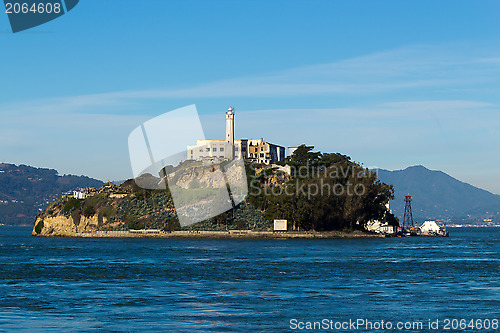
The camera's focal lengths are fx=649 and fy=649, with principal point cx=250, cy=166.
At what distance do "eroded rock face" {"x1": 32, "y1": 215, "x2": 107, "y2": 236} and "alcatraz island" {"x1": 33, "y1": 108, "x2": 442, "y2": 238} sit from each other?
0.88ft

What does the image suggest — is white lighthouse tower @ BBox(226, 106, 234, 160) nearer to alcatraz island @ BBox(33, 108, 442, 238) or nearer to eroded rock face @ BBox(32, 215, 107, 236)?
alcatraz island @ BBox(33, 108, 442, 238)

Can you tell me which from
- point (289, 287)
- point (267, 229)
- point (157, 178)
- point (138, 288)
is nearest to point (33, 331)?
point (138, 288)

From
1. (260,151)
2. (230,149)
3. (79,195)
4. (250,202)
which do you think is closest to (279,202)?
(250,202)

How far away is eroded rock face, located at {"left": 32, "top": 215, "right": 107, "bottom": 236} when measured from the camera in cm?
17150

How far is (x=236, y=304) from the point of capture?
128 feet

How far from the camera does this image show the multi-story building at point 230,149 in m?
186

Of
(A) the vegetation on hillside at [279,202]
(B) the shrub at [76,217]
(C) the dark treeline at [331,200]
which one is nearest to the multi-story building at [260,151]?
(A) the vegetation on hillside at [279,202]

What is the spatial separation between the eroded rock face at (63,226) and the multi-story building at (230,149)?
119 ft

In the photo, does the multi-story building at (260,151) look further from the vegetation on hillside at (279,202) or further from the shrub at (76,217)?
the shrub at (76,217)

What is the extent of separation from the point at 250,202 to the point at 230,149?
111 ft

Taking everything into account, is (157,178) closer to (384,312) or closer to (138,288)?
(138,288)

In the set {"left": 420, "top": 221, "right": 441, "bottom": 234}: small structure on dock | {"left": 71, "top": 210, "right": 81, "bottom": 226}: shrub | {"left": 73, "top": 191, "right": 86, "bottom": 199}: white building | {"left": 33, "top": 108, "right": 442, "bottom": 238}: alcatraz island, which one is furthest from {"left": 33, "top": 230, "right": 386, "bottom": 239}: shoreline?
{"left": 420, "top": 221, "right": 441, "bottom": 234}: small structure on dock

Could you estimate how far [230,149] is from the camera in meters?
187

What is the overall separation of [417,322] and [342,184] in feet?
371
